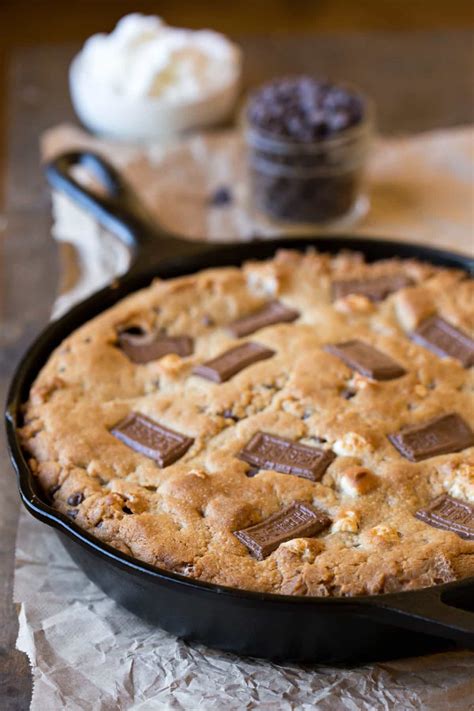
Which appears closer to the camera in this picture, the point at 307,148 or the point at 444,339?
the point at 444,339

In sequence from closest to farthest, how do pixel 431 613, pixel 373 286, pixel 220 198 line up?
pixel 431 613 → pixel 373 286 → pixel 220 198

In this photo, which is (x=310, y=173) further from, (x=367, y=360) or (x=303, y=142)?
(x=367, y=360)

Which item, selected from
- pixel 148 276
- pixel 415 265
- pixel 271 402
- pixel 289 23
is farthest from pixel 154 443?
pixel 289 23

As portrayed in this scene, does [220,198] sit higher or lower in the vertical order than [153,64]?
lower

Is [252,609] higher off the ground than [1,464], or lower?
higher

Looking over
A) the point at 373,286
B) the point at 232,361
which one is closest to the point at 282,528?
the point at 232,361

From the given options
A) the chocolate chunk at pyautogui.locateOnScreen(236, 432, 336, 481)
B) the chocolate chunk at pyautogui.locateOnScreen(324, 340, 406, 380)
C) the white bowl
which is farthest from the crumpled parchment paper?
the white bowl

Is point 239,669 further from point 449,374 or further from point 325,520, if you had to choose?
point 449,374
